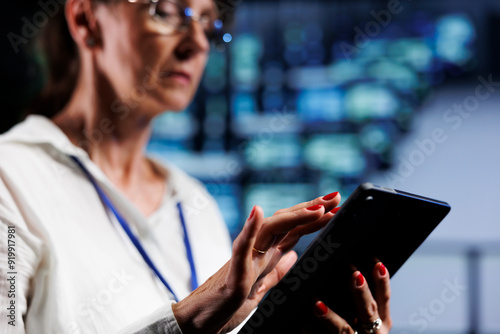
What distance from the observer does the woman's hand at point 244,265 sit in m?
0.68

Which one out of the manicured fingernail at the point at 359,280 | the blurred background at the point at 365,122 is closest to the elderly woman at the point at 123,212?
the manicured fingernail at the point at 359,280

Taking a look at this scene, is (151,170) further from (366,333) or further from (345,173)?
(345,173)

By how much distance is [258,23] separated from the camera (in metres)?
3.46

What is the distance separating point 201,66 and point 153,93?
14 cm

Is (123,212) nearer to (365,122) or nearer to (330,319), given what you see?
(330,319)

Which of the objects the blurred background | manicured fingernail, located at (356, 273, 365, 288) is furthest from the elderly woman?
the blurred background

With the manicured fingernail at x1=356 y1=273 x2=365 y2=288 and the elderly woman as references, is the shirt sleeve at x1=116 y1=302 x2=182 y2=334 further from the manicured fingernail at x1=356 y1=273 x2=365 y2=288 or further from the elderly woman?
the manicured fingernail at x1=356 y1=273 x2=365 y2=288

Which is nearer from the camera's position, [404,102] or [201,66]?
[201,66]

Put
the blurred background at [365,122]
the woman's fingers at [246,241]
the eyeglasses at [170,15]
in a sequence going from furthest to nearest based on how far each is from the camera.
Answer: the blurred background at [365,122] → the eyeglasses at [170,15] → the woman's fingers at [246,241]

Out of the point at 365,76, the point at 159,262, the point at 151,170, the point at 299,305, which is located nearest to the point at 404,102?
the point at 365,76

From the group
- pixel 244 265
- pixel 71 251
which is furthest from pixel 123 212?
pixel 244 265

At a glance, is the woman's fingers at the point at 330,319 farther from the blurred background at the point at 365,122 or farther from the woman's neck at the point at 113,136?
the blurred background at the point at 365,122

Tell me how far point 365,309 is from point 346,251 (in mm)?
135

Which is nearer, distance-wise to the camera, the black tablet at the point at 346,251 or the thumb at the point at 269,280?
the black tablet at the point at 346,251
